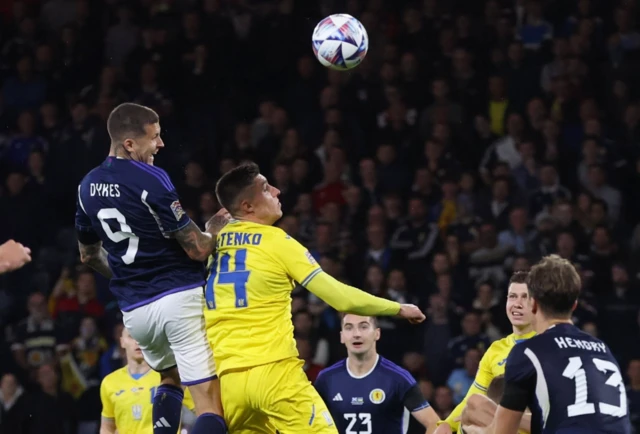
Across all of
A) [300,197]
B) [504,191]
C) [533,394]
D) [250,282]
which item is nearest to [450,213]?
[504,191]

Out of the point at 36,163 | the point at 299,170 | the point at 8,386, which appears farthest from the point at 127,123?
the point at 36,163

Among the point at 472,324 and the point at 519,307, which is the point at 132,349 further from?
the point at 472,324

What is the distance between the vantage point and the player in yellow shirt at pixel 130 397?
9.47m

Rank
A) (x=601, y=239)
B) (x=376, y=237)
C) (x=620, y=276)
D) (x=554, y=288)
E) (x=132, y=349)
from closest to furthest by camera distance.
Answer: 1. (x=554, y=288)
2. (x=132, y=349)
3. (x=620, y=276)
4. (x=601, y=239)
5. (x=376, y=237)

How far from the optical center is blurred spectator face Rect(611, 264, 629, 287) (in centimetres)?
1275

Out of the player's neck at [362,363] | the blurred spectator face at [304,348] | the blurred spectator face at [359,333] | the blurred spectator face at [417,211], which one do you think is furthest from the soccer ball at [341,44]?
the blurred spectator face at [417,211]

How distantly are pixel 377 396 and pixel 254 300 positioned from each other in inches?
93.3

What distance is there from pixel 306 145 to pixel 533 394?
9.47 meters

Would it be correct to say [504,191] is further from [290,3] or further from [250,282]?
[250,282]

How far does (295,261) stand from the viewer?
7039 mm

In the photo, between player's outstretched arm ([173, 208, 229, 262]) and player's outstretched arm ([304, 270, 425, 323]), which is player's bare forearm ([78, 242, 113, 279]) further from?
player's outstretched arm ([304, 270, 425, 323])

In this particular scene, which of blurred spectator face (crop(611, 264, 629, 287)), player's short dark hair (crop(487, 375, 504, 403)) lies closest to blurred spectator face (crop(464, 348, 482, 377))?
blurred spectator face (crop(611, 264, 629, 287))

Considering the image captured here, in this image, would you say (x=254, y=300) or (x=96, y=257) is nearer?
(x=254, y=300)

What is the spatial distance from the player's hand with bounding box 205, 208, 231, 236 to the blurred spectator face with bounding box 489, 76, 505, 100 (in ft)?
26.5
